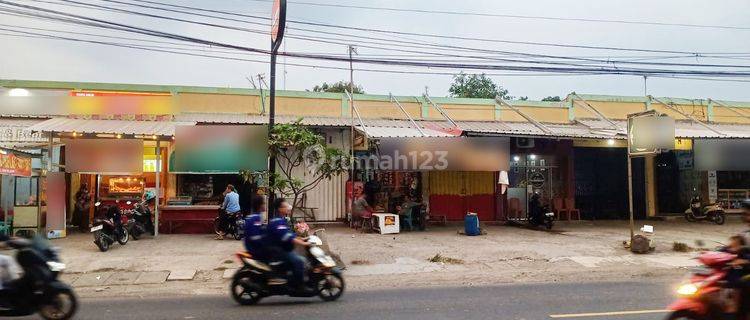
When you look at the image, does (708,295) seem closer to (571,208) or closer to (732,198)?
(571,208)

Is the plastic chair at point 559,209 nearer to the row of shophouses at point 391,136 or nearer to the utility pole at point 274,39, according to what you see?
the row of shophouses at point 391,136

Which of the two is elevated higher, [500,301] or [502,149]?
[502,149]

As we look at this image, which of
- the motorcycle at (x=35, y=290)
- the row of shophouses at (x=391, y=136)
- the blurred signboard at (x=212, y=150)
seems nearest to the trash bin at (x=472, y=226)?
the row of shophouses at (x=391, y=136)

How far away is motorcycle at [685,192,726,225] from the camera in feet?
64.1

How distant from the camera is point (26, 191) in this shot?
50.1 ft

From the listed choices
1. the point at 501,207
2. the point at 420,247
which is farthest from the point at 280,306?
the point at 501,207

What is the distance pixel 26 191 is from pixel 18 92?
349cm

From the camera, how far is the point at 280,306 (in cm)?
743

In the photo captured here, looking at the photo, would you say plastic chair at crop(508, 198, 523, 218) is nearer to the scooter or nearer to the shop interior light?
the scooter

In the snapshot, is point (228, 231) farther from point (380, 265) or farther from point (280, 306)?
point (280, 306)

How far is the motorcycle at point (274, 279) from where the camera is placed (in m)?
7.39

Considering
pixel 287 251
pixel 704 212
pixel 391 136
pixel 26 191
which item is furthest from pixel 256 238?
pixel 704 212

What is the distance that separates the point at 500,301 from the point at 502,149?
392 inches

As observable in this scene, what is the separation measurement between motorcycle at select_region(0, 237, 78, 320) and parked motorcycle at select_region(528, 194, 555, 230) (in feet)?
47.6
